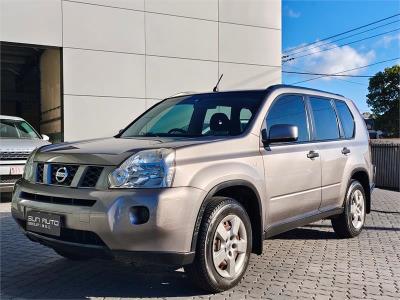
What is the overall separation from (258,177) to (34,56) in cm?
1449

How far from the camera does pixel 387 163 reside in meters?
13.7

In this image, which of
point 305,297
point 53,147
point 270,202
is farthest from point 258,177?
point 53,147

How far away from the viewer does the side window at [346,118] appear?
250 inches

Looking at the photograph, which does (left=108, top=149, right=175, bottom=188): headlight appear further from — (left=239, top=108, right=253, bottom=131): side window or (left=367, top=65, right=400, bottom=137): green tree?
(left=367, top=65, right=400, bottom=137): green tree

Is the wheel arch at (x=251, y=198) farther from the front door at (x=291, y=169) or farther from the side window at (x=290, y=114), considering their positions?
the side window at (x=290, y=114)

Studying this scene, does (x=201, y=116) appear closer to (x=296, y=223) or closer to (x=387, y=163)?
(x=296, y=223)

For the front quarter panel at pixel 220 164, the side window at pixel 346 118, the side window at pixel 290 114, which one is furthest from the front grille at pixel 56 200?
the side window at pixel 346 118

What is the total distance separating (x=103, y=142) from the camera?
4496mm

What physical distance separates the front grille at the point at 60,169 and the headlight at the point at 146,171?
1.35ft

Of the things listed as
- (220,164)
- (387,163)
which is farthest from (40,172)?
(387,163)

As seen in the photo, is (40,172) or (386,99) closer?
(40,172)

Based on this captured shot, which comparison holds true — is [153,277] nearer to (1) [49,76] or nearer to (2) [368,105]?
(1) [49,76]

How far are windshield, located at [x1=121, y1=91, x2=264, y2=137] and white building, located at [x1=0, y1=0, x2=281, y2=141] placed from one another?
8387mm

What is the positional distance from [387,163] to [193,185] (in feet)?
36.9
